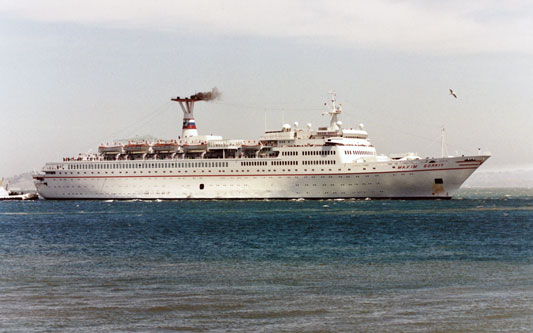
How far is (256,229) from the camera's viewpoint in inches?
1742

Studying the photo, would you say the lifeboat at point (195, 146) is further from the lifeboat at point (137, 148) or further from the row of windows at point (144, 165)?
the lifeboat at point (137, 148)

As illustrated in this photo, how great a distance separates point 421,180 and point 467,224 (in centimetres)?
3105

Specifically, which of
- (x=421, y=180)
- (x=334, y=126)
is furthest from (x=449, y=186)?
(x=334, y=126)

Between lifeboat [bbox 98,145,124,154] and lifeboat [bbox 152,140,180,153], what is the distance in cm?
551

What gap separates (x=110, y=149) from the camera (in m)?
96.8

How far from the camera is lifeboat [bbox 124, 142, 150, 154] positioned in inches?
3684

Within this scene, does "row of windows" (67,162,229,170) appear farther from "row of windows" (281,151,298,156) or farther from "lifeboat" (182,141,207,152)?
"row of windows" (281,151,298,156)

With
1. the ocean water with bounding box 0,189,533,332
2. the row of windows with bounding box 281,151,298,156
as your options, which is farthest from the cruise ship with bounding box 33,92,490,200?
the ocean water with bounding box 0,189,533,332

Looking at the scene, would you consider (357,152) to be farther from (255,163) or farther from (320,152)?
(255,163)

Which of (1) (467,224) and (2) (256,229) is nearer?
(2) (256,229)

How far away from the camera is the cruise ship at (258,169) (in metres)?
78.7

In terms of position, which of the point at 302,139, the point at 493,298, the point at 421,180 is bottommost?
the point at 493,298

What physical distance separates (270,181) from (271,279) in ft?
201

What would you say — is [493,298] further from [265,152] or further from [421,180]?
[265,152]
